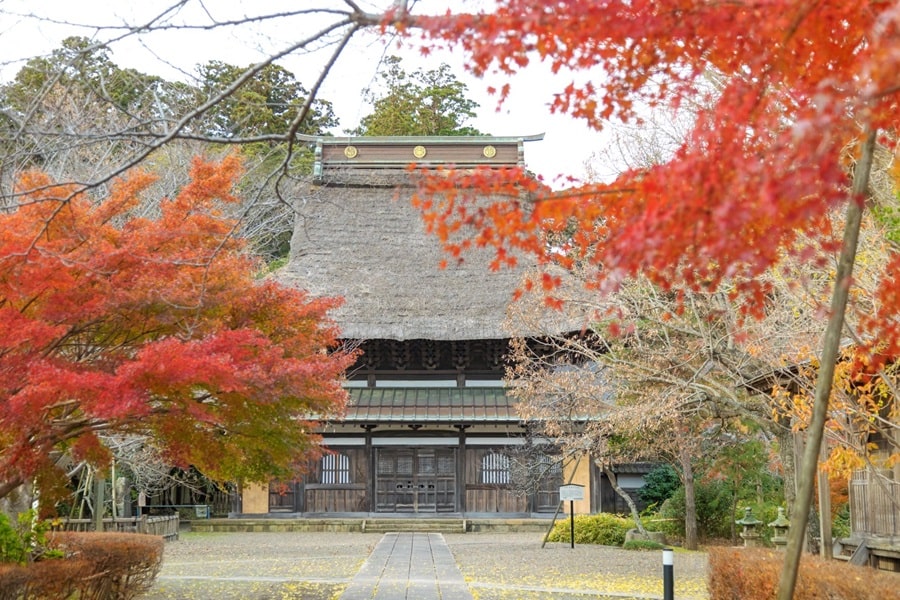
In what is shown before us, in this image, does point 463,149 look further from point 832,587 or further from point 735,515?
point 832,587

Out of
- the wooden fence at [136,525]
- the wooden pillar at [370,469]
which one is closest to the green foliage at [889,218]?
the wooden fence at [136,525]

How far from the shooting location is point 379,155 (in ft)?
102

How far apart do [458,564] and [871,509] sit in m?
6.50

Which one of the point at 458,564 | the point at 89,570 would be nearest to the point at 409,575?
the point at 458,564

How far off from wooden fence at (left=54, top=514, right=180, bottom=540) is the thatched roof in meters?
6.30

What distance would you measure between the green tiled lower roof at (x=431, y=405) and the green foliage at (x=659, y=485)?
4.36 metres

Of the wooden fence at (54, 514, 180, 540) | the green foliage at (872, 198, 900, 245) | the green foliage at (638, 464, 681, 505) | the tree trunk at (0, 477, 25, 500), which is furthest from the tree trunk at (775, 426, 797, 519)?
the wooden fence at (54, 514, 180, 540)

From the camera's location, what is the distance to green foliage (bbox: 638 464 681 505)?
25064mm

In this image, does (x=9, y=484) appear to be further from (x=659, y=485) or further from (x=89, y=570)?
(x=659, y=485)

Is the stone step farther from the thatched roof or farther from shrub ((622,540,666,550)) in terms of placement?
shrub ((622,540,666,550))

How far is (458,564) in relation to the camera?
1567cm

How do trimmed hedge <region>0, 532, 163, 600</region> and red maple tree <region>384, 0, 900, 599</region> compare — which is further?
trimmed hedge <region>0, 532, 163, 600</region>

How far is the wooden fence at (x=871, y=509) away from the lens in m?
11.6

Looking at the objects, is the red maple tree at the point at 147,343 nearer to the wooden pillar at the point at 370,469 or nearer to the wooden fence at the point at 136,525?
the wooden fence at the point at 136,525
